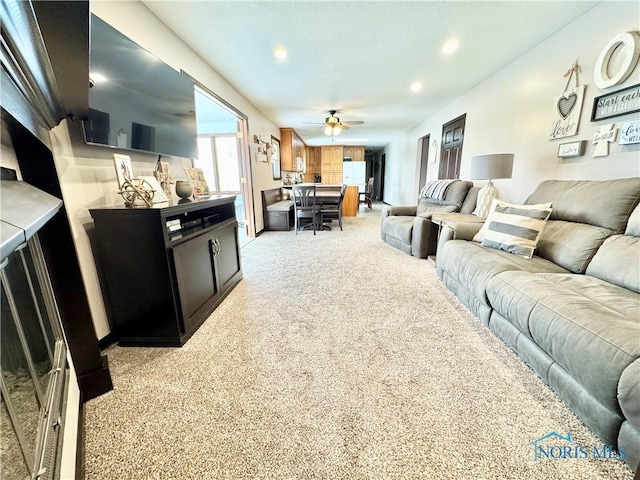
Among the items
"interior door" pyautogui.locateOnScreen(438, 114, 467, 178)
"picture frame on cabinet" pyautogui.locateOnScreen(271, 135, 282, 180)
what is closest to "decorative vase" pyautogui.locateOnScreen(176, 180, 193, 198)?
"picture frame on cabinet" pyautogui.locateOnScreen(271, 135, 282, 180)

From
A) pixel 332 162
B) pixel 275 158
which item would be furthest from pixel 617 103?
pixel 332 162

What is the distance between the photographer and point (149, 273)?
57.9 inches

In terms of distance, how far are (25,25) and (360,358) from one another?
168 centimetres

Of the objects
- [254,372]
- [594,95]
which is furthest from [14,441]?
[594,95]

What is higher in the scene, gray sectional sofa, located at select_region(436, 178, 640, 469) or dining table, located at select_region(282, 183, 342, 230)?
dining table, located at select_region(282, 183, 342, 230)

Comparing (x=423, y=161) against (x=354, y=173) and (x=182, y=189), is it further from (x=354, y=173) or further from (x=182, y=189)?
(x=182, y=189)

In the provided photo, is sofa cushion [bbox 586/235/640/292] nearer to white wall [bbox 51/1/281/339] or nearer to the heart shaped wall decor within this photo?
the heart shaped wall decor

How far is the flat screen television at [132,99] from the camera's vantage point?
1.35 metres

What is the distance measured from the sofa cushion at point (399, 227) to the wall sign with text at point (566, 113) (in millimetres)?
1658

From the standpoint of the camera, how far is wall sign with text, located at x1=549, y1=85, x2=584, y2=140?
2.10 m

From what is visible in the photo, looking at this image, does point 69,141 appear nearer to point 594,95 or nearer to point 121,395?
point 121,395

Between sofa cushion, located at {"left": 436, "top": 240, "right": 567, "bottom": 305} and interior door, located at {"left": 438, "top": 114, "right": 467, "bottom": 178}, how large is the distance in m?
2.68

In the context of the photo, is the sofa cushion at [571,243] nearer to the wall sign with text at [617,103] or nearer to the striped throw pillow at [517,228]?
the striped throw pillow at [517,228]

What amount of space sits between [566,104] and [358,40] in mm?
1979
